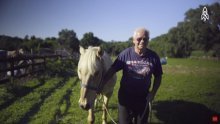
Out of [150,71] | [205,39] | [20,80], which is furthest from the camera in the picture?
[20,80]

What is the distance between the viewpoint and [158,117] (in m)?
4.78

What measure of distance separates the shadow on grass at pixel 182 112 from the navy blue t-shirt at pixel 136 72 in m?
2.20

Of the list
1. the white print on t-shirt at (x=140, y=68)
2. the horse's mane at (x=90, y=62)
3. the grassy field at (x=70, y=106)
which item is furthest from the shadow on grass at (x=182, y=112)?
the horse's mane at (x=90, y=62)

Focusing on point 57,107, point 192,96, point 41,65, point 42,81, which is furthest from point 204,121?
point 41,65

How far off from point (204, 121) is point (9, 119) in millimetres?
3956

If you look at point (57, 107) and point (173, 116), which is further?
point (57, 107)

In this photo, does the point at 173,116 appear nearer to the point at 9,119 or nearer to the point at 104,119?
the point at 104,119

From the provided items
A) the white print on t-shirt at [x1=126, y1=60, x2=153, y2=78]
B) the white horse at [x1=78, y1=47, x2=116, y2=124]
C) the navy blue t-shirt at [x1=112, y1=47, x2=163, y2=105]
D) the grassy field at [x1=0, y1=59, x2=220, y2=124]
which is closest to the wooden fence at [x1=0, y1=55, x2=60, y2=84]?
the grassy field at [x1=0, y1=59, x2=220, y2=124]

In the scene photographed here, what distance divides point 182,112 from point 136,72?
314cm

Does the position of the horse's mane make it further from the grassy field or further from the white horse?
the grassy field

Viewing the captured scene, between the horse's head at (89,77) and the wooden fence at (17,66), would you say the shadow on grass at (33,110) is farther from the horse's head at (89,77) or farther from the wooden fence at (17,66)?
the horse's head at (89,77)

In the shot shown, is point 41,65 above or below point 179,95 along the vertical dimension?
above

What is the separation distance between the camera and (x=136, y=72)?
254 centimetres

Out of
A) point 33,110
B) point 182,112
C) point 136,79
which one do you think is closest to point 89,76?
point 136,79
